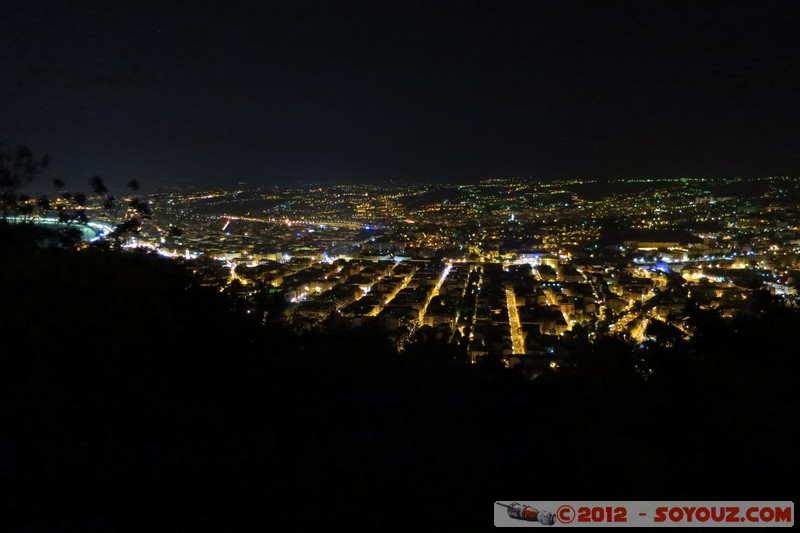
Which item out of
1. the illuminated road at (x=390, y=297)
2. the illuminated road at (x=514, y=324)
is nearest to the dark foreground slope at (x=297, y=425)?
the illuminated road at (x=514, y=324)

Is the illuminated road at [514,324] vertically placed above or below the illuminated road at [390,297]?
below

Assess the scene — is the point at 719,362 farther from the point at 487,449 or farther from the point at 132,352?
the point at 132,352

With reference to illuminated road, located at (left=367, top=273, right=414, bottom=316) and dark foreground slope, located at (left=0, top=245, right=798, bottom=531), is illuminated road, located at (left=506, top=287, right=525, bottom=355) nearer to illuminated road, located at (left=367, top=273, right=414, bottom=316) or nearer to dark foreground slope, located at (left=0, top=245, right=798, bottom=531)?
illuminated road, located at (left=367, top=273, right=414, bottom=316)

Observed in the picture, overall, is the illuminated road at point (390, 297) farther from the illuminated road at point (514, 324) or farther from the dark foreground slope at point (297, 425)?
the dark foreground slope at point (297, 425)

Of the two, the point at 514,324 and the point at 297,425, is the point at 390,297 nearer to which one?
the point at 514,324

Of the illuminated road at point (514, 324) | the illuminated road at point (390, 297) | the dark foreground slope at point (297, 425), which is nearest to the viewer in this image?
the dark foreground slope at point (297, 425)

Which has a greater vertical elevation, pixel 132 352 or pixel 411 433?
pixel 132 352

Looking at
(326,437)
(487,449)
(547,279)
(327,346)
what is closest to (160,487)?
(326,437)
